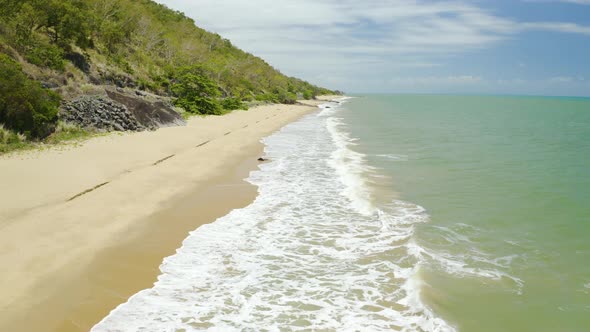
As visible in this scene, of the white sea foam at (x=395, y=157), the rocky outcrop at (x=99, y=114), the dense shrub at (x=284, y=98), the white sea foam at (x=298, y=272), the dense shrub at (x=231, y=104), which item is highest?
the dense shrub at (x=284, y=98)

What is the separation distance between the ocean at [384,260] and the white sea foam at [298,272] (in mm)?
24

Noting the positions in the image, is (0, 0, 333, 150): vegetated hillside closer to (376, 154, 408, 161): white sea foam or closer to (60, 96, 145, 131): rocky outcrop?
(60, 96, 145, 131): rocky outcrop

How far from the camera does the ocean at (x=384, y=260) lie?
233 inches

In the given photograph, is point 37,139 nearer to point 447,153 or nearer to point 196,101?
point 447,153

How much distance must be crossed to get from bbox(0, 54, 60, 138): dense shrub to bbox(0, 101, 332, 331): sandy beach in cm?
193

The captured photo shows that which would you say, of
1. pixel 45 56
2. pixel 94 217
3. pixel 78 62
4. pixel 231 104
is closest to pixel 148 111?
pixel 45 56

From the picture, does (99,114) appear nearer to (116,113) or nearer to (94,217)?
(116,113)

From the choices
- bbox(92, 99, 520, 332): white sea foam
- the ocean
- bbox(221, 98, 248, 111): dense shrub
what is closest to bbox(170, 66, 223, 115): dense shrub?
bbox(221, 98, 248, 111): dense shrub

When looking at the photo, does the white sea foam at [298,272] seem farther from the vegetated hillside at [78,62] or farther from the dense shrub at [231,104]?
the dense shrub at [231,104]

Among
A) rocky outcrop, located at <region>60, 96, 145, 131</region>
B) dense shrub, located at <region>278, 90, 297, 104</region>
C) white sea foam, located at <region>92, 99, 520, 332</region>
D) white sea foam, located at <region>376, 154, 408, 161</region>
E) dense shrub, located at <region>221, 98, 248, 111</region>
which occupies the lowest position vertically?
white sea foam, located at <region>92, 99, 520, 332</region>

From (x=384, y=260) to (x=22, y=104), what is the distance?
16.0 metres

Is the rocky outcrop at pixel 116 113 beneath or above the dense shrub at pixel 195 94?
beneath

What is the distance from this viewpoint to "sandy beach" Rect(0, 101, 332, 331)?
6.06 metres

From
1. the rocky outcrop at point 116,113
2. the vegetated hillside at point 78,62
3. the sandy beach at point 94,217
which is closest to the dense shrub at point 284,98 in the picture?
the vegetated hillside at point 78,62
